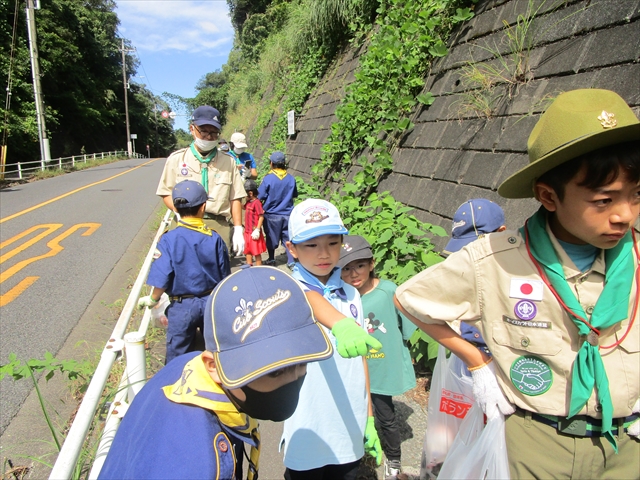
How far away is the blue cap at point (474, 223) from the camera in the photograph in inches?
103

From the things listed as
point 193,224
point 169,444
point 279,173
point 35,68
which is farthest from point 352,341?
point 35,68

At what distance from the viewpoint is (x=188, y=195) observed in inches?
127

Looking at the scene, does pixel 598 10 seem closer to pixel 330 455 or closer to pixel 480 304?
pixel 480 304

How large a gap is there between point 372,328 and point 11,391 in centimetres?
318

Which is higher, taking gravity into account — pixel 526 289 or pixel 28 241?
pixel 526 289

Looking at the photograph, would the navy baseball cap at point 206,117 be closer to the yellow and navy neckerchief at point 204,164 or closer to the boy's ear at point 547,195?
the yellow and navy neckerchief at point 204,164

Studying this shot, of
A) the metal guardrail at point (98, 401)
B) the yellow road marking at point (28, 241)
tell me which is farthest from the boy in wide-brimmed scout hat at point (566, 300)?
the yellow road marking at point (28, 241)

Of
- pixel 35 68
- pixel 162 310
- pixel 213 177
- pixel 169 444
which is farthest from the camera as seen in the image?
pixel 35 68

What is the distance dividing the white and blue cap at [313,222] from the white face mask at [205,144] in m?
2.49

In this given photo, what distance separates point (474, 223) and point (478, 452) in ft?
4.88

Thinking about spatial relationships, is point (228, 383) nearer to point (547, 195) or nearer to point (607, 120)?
point (547, 195)

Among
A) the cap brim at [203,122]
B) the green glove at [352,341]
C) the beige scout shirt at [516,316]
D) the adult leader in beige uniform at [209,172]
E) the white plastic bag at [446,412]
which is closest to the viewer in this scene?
the beige scout shirt at [516,316]

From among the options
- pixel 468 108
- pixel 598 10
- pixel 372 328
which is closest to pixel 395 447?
pixel 372 328

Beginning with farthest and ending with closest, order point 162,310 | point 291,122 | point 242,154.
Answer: point 291,122, point 242,154, point 162,310
